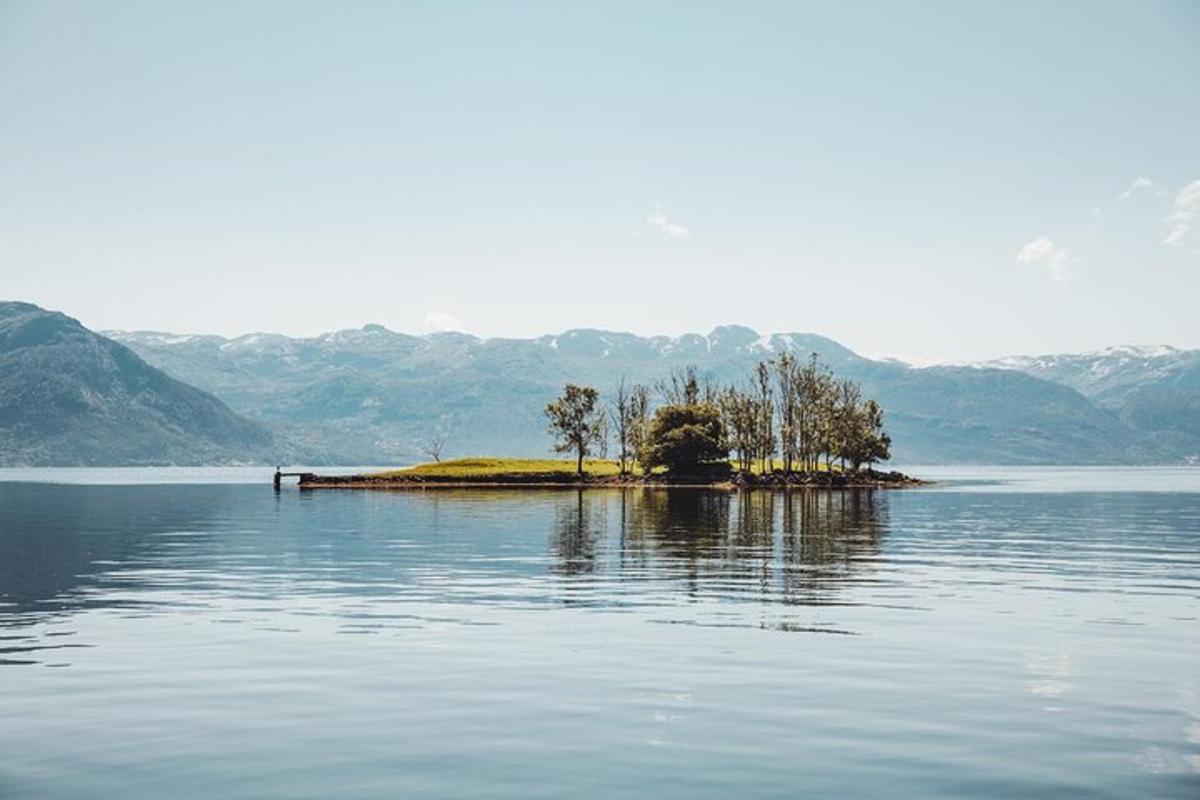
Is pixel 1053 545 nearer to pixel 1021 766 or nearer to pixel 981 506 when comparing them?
pixel 1021 766

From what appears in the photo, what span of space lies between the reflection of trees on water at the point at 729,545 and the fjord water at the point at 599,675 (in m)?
0.74

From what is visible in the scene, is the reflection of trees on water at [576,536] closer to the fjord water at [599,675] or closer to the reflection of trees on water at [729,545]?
the reflection of trees on water at [729,545]

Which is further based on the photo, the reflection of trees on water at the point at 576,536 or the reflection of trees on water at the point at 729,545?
the reflection of trees on water at the point at 576,536

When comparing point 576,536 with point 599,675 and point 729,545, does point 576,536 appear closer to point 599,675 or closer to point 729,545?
point 729,545

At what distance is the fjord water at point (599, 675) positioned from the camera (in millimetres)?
20188

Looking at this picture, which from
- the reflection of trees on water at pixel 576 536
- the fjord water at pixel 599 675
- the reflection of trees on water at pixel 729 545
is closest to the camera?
the fjord water at pixel 599 675

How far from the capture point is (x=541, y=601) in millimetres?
47125

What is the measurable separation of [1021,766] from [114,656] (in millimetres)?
25796

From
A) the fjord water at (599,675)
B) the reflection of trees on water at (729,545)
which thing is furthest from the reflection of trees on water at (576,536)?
the fjord water at (599,675)

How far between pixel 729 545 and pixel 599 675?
49.6 m

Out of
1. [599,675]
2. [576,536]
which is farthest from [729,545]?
[599,675]

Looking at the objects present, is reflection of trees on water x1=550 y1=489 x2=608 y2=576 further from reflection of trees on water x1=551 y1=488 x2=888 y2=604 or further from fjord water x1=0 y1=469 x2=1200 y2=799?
fjord water x1=0 y1=469 x2=1200 y2=799

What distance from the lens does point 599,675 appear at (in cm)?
2980

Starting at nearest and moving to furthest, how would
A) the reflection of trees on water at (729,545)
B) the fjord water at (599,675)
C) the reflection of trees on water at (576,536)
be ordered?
the fjord water at (599,675), the reflection of trees on water at (729,545), the reflection of trees on water at (576,536)
